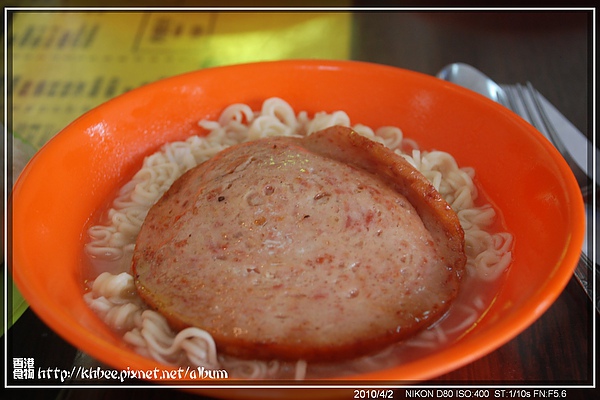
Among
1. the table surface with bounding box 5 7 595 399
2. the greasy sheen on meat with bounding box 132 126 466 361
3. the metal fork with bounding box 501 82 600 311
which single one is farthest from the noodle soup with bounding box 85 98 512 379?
the metal fork with bounding box 501 82 600 311

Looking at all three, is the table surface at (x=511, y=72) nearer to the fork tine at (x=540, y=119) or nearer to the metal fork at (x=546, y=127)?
the metal fork at (x=546, y=127)

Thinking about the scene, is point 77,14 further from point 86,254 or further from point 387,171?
point 387,171

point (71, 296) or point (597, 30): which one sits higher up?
point (597, 30)

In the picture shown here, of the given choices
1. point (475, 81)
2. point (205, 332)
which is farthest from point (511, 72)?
point (205, 332)

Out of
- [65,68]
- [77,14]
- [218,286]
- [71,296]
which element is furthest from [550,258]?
[77,14]

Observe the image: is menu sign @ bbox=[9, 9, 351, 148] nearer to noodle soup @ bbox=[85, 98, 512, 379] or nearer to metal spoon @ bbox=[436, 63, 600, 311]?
metal spoon @ bbox=[436, 63, 600, 311]

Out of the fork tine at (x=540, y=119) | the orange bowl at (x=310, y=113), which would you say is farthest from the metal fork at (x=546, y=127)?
the orange bowl at (x=310, y=113)
